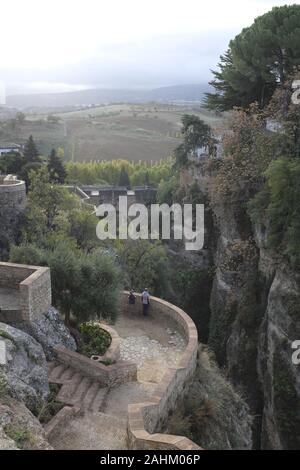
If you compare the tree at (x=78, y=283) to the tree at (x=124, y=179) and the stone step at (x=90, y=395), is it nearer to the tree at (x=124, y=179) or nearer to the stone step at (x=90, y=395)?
the stone step at (x=90, y=395)

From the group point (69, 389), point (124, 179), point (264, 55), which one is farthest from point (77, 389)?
point (124, 179)

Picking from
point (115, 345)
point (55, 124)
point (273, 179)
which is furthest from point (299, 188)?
point (55, 124)

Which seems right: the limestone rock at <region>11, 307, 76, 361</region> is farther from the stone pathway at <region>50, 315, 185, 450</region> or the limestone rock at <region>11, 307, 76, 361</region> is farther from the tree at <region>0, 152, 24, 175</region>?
the tree at <region>0, 152, 24, 175</region>

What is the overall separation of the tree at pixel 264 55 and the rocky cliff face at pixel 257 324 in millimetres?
6739

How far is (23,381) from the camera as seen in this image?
9.35m

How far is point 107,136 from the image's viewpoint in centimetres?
9250

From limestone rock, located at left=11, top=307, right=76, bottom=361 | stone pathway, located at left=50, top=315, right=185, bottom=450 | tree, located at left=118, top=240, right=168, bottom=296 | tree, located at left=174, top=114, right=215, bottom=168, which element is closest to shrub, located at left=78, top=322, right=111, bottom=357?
limestone rock, located at left=11, top=307, right=76, bottom=361

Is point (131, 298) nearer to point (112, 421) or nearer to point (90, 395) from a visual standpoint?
point (90, 395)

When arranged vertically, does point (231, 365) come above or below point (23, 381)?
below

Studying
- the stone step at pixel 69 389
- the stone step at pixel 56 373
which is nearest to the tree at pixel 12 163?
the stone step at pixel 56 373

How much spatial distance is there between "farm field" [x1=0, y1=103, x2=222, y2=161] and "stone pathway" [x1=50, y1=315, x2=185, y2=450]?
47385 millimetres

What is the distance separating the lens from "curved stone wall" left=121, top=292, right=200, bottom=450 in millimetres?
7742

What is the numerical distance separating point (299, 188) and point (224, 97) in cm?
1380
